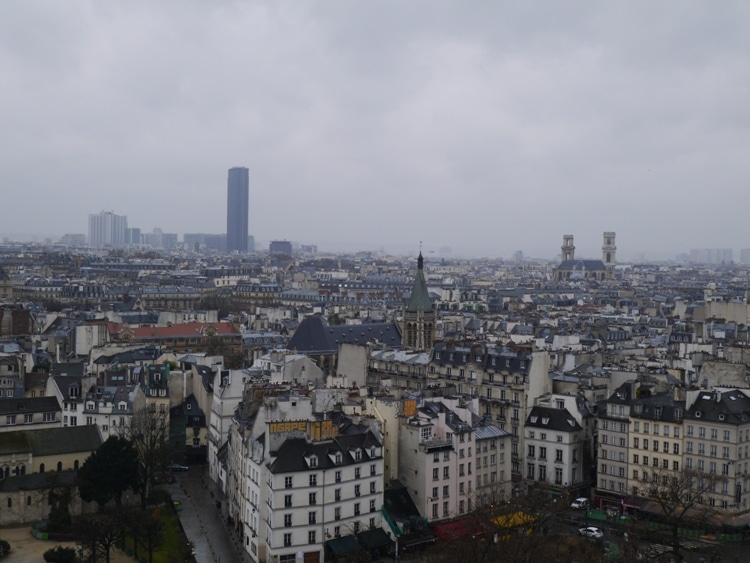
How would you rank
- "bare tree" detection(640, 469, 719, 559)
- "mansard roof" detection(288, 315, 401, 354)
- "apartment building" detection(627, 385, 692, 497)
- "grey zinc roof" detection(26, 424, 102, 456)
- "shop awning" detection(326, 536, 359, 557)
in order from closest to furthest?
1. "shop awning" detection(326, 536, 359, 557)
2. "bare tree" detection(640, 469, 719, 559)
3. "apartment building" detection(627, 385, 692, 497)
4. "grey zinc roof" detection(26, 424, 102, 456)
5. "mansard roof" detection(288, 315, 401, 354)

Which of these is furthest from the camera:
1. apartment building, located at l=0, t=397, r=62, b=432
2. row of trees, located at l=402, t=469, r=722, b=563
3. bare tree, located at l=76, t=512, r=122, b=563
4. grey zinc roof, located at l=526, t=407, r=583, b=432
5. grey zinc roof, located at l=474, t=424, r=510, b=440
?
apartment building, located at l=0, t=397, r=62, b=432

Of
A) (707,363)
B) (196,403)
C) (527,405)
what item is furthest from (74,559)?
(707,363)

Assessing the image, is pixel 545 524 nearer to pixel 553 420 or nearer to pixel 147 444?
pixel 553 420

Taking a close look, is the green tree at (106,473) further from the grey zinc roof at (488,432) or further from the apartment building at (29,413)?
the grey zinc roof at (488,432)

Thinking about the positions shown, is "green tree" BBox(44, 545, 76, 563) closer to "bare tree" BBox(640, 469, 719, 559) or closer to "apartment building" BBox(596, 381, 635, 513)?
"bare tree" BBox(640, 469, 719, 559)

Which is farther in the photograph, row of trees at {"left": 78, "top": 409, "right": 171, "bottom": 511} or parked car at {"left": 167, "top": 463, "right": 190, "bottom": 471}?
parked car at {"left": 167, "top": 463, "right": 190, "bottom": 471}

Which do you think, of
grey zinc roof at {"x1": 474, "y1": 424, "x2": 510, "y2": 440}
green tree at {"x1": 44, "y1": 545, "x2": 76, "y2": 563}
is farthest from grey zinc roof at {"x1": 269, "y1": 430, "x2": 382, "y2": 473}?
green tree at {"x1": 44, "y1": 545, "x2": 76, "y2": 563}

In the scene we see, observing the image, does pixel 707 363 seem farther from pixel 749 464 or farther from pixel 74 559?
pixel 74 559
